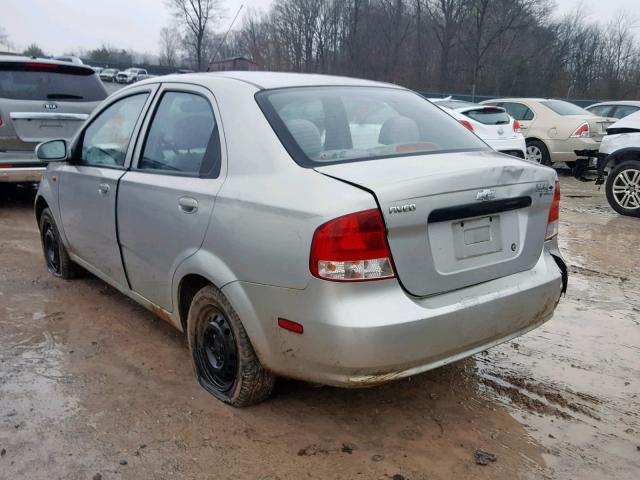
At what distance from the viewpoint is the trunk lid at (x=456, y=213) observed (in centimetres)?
242

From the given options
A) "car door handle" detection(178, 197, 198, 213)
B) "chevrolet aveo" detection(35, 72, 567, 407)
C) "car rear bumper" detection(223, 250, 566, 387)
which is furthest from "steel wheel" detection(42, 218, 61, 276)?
"car rear bumper" detection(223, 250, 566, 387)

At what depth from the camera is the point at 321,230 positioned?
2.34 meters

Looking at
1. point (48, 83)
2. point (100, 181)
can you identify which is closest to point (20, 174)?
point (48, 83)

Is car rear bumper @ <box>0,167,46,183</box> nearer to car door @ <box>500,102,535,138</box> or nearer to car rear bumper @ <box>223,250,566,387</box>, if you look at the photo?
car rear bumper @ <box>223,250,566,387</box>

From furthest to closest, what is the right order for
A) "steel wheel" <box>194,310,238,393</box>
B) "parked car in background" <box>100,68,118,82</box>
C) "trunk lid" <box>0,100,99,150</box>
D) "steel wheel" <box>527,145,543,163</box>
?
"parked car in background" <box>100,68,118,82</box> → "steel wheel" <box>527,145,543,163</box> → "trunk lid" <box>0,100,99,150</box> → "steel wheel" <box>194,310,238,393</box>

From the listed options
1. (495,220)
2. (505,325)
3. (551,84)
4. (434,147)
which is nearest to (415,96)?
(434,147)

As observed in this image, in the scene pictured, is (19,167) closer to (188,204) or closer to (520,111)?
(188,204)

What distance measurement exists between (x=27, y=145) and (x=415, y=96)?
5.37 m

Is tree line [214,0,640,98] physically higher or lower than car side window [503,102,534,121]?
higher

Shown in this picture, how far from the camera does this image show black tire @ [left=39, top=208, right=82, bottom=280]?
4.87 meters

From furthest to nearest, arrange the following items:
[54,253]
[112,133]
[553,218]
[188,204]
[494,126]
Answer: [494,126]
[54,253]
[112,133]
[553,218]
[188,204]

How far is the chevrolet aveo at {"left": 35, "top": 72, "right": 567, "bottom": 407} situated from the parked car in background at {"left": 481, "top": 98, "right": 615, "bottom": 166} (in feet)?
31.1

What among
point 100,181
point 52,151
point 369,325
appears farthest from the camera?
point 52,151

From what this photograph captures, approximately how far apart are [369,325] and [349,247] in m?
0.32
